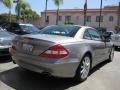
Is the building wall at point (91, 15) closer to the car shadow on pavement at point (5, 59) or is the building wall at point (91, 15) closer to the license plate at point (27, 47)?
the car shadow on pavement at point (5, 59)

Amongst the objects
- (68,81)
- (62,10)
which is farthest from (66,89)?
(62,10)

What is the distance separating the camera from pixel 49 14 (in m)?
64.4

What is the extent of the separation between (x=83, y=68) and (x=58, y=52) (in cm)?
121

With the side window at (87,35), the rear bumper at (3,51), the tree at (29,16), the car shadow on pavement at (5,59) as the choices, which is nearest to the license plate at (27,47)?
the side window at (87,35)

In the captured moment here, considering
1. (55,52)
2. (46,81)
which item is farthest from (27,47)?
(46,81)

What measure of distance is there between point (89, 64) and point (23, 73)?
5.94ft

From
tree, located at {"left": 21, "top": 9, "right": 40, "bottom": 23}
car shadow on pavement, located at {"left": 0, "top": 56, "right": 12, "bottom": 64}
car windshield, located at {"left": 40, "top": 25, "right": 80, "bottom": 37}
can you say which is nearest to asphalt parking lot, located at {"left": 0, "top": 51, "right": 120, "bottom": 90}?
car shadow on pavement, located at {"left": 0, "top": 56, "right": 12, "bottom": 64}

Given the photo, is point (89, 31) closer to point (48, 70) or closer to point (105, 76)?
point (105, 76)

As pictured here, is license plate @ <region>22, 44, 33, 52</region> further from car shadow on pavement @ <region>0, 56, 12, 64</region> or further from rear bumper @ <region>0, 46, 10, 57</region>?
car shadow on pavement @ <region>0, 56, 12, 64</region>

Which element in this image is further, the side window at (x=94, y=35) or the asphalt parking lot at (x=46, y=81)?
the side window at (x=94, y=35)

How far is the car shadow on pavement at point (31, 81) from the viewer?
5664 mm

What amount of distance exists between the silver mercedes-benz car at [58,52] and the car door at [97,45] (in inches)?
7.6

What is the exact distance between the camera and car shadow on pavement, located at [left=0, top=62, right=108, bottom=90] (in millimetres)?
5664

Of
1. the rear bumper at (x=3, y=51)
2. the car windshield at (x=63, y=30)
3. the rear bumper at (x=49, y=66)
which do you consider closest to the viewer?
the rear bumper at (x=49, y=66)
